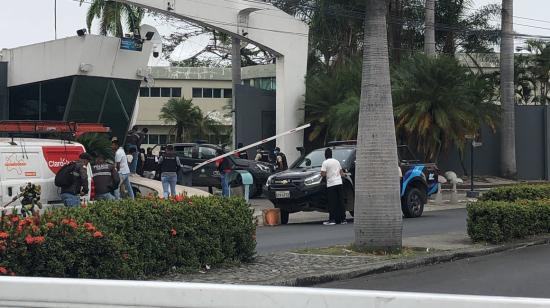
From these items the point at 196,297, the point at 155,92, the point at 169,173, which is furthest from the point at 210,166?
the point at 155,92

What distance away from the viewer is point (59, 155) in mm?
14242

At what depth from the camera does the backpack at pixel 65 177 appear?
44.7ft

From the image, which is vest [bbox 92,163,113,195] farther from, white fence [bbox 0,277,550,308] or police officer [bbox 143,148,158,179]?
white fence [bbox 0,277,550,308]

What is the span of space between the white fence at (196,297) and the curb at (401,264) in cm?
535

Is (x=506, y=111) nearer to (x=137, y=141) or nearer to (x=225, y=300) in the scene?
(x=137, y=141)

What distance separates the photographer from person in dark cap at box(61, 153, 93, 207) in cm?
1366

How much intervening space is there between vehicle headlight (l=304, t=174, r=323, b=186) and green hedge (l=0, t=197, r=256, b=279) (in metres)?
6.71

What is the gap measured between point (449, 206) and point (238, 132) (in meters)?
10.2

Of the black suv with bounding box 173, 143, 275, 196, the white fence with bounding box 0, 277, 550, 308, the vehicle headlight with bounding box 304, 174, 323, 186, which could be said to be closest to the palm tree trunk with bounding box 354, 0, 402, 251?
the vehicle headlight with bounding box 304, 174, 323, 186

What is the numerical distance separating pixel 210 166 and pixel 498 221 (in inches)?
563

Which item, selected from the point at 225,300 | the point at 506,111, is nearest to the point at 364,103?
the point at 225,300

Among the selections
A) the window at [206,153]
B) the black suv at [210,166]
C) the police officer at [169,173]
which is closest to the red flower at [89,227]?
→ the police officer at [169,173]

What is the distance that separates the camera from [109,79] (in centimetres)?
2616

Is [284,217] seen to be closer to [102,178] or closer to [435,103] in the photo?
[102,178]
